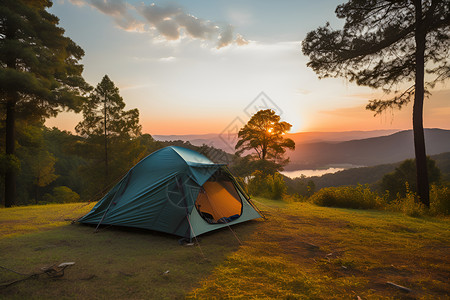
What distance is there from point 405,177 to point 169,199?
2184cm

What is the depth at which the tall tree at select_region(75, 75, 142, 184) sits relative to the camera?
64.8 ft

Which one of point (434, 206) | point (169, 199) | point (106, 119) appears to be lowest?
point (434, 206)

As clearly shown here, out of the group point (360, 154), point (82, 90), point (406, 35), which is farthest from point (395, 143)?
point (82, 90)

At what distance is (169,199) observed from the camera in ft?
18.3

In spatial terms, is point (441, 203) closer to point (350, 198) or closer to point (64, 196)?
point (350, 198)

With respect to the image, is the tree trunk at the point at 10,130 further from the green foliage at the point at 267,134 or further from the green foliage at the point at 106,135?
the green foliage at the point at 267,134

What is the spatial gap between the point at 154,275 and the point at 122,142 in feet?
64.1

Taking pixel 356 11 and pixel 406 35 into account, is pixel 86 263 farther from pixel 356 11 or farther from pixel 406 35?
pixel 406 35

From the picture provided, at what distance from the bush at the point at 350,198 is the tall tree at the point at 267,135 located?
12.5 m

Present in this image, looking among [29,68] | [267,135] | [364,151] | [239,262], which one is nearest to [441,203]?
[239,262]

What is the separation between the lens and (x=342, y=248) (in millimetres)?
4809

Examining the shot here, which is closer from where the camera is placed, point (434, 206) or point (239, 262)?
point (239, 262)

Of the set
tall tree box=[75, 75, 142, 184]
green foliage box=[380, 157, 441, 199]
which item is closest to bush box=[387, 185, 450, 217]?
green foliage box=[380, 157, 441, 199]

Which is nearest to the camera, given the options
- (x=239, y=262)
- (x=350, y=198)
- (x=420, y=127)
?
(x=239, y=262)
